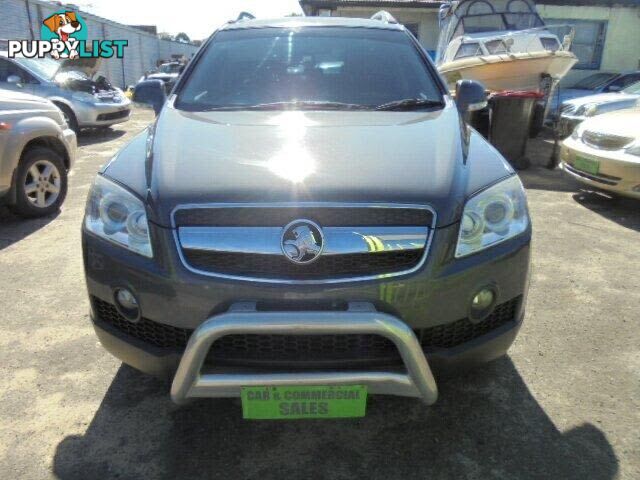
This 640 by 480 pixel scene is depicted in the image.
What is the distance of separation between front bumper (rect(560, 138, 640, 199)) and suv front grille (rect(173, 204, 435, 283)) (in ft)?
14.3

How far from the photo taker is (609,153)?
5.53 metres

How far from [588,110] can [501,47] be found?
2283mm

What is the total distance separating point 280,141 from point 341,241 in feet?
2.16

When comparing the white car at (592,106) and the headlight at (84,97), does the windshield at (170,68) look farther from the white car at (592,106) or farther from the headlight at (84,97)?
the white car at (592,106)

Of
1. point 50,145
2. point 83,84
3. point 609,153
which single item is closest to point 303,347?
point 50,145

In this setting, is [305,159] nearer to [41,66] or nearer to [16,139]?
[16,139]

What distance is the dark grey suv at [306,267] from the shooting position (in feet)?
5.98

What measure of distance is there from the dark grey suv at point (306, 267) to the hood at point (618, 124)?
13.4ft

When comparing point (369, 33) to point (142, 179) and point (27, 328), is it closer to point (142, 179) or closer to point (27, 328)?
point (142, 179)

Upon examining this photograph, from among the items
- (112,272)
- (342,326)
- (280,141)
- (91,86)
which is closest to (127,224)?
(112,272)

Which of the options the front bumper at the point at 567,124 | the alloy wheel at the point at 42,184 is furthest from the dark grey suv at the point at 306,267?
the front bumper at the point at 567,124

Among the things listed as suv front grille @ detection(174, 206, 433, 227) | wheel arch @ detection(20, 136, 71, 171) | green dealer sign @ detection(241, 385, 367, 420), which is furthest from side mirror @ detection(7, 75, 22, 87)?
green dealer sign @ detection(241, 385, 367, 420)

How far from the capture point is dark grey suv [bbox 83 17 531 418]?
182 centimetres

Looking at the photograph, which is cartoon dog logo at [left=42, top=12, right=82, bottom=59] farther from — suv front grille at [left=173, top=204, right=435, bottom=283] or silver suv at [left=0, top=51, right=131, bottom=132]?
suv front grille at [left=173, top=204, right=435, bottom=283]
